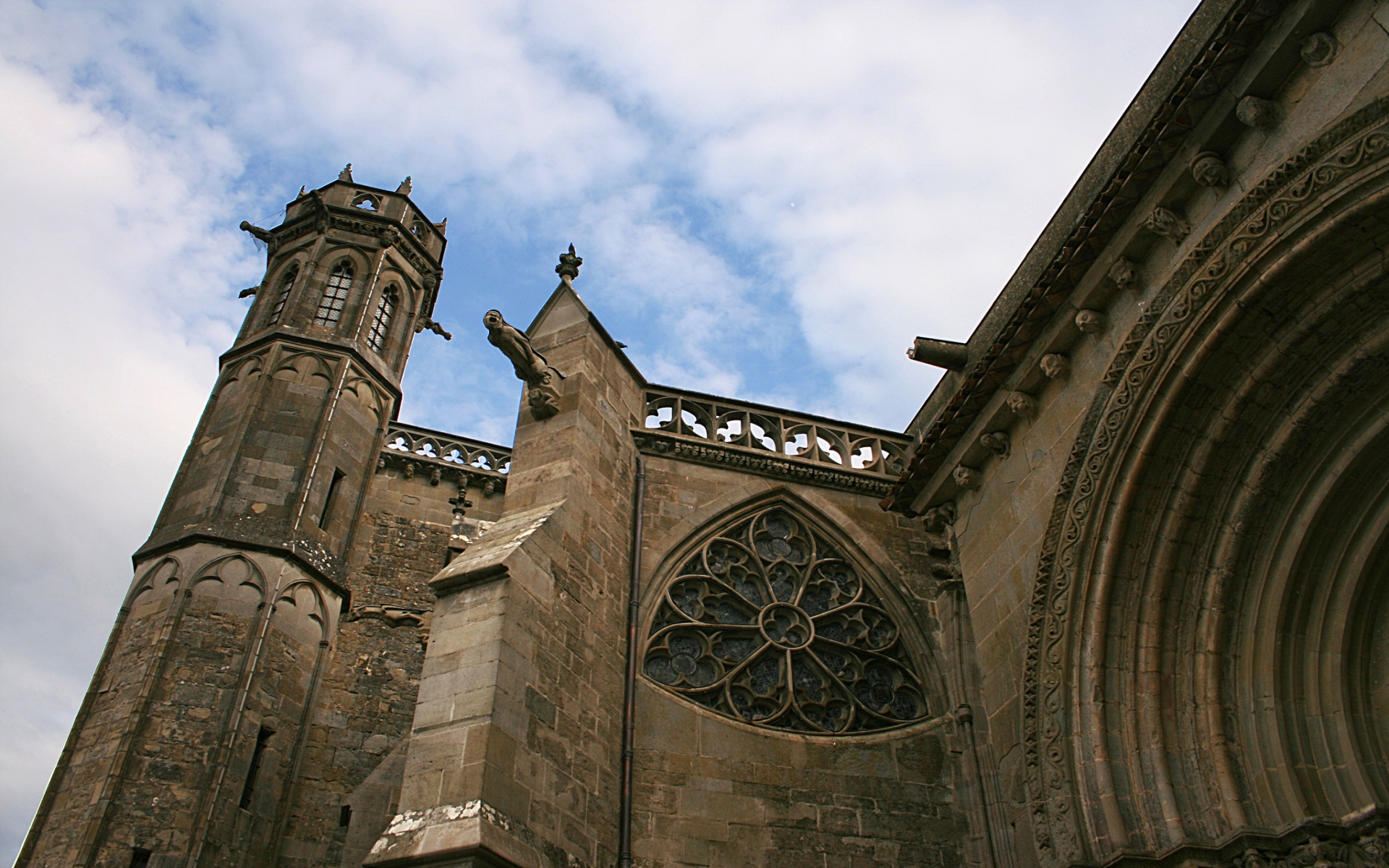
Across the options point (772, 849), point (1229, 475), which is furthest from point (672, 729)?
point (1229, 475)

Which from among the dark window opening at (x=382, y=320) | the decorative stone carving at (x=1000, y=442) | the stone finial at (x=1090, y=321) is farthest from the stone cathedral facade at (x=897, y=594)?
the dark window opening at (x=382, y=320)

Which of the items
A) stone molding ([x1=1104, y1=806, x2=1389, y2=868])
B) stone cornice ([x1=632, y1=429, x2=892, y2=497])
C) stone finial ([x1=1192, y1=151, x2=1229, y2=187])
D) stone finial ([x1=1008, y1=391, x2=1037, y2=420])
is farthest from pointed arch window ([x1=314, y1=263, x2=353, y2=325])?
stone molding ([x1=1104, y1=806, x2=1389, y2=868])

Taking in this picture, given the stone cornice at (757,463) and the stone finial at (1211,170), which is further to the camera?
the stone cornice at (757,463)

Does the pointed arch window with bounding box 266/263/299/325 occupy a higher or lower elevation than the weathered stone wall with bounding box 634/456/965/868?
higher

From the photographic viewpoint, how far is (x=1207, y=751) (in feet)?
17.7

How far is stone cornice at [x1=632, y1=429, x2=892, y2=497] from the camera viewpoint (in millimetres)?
9500

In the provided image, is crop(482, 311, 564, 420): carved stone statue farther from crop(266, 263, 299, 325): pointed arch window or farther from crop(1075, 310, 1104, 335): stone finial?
crop(266, 263, 299, 325): pointed arch window

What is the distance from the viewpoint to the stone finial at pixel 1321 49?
192 inches

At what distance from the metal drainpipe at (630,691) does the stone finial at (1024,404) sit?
3379 millimetres

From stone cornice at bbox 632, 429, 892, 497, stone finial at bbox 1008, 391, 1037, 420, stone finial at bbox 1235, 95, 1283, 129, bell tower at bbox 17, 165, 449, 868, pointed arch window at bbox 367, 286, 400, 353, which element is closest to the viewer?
stone finial at bbox 1235, 95, 1283, 129

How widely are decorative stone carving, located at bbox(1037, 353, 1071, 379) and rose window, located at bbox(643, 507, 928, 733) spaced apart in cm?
327

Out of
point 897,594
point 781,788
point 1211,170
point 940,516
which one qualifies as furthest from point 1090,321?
point 781,788

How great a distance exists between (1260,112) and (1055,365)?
196 cm

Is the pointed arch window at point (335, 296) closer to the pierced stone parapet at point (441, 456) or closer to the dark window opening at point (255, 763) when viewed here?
the pierced stone parapet at point (441, 456)
